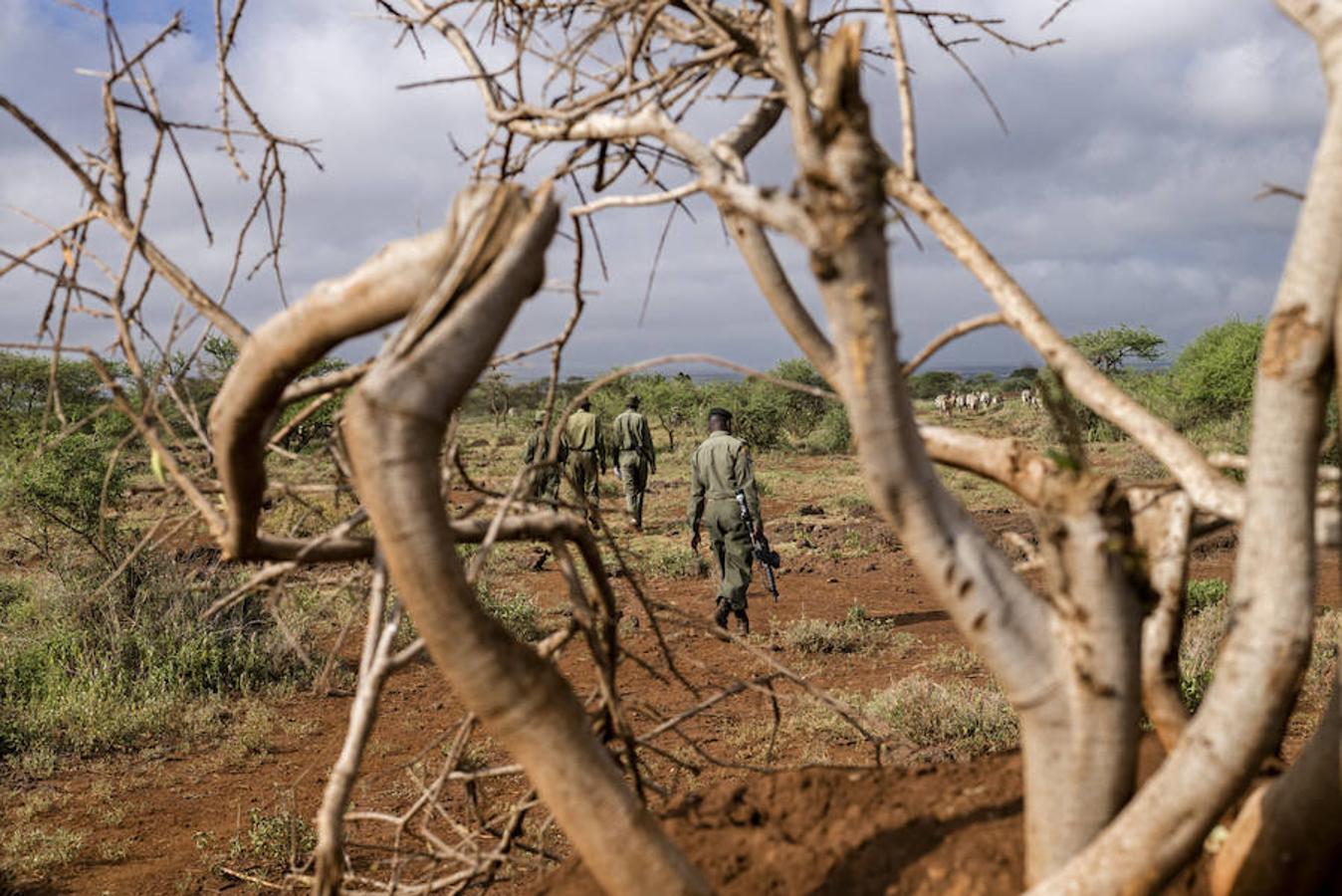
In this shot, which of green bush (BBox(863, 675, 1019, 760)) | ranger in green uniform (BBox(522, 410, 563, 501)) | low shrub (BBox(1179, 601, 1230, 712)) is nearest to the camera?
ranger in green uniform (BBox(522, 410, 563, 501))

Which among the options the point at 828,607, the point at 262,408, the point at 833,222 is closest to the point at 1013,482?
the point at 833,222

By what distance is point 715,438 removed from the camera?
9492 millimetres

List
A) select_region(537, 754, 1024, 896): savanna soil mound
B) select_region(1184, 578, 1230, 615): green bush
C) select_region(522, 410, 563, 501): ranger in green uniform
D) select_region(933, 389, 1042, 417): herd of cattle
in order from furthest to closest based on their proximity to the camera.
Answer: select_region(933, 389, 1042, 417): herd of cattle, select_region(1184, 578, 1230, 615): green bush, select_region(522, 410, 563, 501): ranger in green uniform, select_region(537, 754, 1024, 896): savanna soil mound

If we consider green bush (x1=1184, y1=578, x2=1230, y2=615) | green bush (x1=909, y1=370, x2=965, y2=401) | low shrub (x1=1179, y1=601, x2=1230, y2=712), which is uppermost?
green bush (x1=909, y1=370, x2=965, y2=401)

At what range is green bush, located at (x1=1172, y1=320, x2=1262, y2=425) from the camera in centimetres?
2128

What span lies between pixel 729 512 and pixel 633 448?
16.4 ft

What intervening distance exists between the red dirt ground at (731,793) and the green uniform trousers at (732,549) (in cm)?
51

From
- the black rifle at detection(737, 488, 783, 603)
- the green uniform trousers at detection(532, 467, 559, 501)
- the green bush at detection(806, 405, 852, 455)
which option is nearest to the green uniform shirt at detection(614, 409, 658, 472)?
the black rifle at detection(737, 488, 783, 603)

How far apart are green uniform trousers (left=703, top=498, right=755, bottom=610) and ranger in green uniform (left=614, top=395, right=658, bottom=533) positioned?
4.41 metres

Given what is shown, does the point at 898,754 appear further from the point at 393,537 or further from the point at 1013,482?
the point at 393,537

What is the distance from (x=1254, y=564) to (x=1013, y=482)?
0.46m

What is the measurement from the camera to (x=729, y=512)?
926 centimetres

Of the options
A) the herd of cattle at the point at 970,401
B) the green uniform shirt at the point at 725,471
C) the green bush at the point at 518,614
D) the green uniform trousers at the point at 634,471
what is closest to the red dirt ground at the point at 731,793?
the green bush at the point at 518,614

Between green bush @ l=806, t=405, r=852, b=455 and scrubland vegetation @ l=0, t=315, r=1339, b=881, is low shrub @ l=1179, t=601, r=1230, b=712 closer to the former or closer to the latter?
scrubland vegetation @ l=0, t=315, r=1339, b=881
